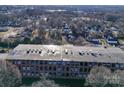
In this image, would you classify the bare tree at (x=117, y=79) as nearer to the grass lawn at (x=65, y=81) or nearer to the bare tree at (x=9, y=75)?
the grass lawn at (x=65, y=81)

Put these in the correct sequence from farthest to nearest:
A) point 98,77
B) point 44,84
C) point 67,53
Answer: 1. point 67,53
2. point 98,77
3. point 44,84

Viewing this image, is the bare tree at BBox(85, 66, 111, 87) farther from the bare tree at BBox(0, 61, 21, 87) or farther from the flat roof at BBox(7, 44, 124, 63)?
the bare tree at BBox(0, 61, 21, 87)

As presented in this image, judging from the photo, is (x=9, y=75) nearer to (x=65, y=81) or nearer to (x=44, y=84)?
(x=44, y=84)

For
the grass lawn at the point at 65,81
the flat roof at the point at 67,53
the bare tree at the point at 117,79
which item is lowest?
the grass lawn at the point at 65,81

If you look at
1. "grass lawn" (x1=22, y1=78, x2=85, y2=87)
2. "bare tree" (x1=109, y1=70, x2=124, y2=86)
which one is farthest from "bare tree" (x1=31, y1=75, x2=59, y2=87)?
"bare tree" (x1=109, y1=70, x2=124, y2=86)

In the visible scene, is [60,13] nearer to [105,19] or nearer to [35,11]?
[35,11]

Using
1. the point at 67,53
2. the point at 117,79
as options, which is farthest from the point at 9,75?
the point at 117,79

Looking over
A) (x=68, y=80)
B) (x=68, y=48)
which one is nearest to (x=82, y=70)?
(x=68, y=80)

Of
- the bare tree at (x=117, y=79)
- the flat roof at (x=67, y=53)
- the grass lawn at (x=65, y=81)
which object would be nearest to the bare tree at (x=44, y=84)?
the grass lawn at (x=65, y=81)

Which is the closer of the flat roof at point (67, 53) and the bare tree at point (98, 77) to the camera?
the bare tree at point (98, 77)
